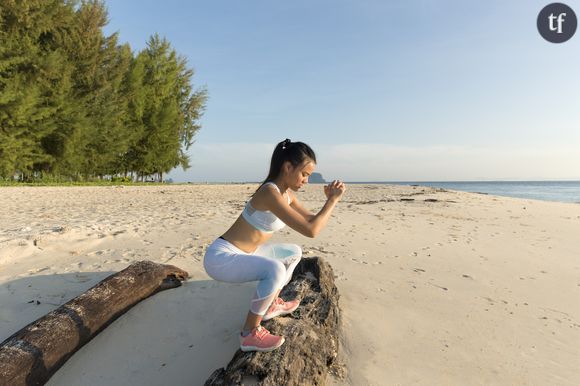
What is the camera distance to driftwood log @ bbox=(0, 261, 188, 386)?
8.18ft

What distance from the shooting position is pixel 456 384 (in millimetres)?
2658

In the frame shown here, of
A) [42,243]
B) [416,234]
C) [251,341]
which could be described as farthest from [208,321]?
[416,234]

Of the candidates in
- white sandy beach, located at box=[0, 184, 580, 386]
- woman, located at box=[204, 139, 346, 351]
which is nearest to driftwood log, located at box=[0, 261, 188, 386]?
white sandy beach, located at box=[0, 184, 580, 386]

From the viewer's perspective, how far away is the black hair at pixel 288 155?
109 inches

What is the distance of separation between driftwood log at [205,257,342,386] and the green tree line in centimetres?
2369

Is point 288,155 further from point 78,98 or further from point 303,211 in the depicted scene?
point 78,98

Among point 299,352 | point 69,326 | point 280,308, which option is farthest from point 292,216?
point 69,326

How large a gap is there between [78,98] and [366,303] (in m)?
28.9

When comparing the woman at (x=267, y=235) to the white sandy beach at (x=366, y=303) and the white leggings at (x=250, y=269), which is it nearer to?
the white leggings at (x=250, y=269)

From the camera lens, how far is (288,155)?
109 inches

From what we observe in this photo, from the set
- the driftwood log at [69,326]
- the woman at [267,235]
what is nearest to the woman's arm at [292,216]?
the woman at [267,235]

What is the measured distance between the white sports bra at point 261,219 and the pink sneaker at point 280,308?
58cm

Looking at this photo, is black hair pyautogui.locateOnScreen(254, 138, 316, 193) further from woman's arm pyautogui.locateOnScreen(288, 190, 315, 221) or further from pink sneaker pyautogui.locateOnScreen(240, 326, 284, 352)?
pink sneaker pyautogui.locateOnScreen(240, 326, 284, 352)

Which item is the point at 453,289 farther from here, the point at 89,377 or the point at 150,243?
the point at 150,243
